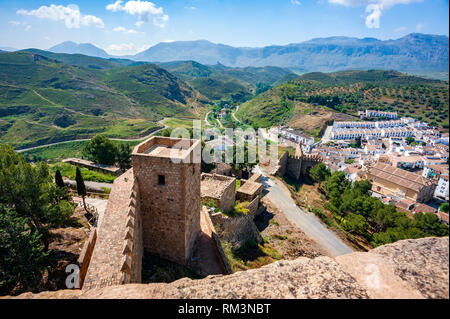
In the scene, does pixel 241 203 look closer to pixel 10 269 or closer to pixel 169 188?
pixel 169 188

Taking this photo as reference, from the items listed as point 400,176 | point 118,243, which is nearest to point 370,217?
point 400,176

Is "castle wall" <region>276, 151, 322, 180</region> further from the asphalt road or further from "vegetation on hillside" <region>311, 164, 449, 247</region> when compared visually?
the asphalt road

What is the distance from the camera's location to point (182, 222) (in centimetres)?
1179

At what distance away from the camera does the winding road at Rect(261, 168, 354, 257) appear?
27.5 meters

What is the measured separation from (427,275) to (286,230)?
81.3 ft

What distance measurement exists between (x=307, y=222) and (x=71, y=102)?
11512 cm

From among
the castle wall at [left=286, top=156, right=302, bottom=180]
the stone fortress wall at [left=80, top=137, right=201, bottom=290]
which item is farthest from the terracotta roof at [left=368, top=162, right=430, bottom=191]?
the stone fortress wall at [left=80, top=137, right=201, bottom=290]

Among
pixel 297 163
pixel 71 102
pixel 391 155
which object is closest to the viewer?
pixel 391 155

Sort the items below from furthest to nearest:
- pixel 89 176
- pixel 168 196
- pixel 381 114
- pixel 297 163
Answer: pixel 381 114, pixel 297 163, pixel 89 176, pixel 168 196

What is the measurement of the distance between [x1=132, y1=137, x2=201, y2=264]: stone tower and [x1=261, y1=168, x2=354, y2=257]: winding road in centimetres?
2013

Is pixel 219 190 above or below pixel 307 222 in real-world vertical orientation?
above

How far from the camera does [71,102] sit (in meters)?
106

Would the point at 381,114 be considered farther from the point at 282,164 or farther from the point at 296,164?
the point at 282,164

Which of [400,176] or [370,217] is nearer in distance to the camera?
[400,176]
